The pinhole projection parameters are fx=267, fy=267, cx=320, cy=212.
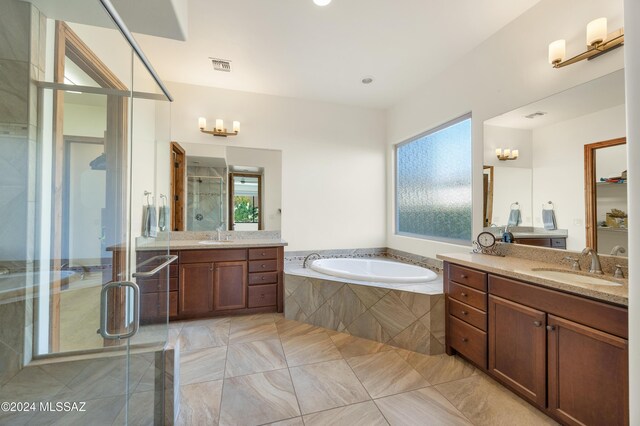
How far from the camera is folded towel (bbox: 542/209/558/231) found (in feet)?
6.64

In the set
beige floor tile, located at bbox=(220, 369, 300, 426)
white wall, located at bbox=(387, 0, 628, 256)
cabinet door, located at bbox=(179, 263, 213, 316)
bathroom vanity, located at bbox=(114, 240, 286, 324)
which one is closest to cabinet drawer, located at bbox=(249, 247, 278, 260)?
bathroom vanity, located at bbox=(114, 240, 286, 324)

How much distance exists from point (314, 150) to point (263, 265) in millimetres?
1748

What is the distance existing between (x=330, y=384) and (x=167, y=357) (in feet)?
3.55

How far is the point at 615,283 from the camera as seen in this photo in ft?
4.93

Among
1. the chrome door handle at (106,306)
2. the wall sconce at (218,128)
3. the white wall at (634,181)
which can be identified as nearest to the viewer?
the white wall at (634,181)

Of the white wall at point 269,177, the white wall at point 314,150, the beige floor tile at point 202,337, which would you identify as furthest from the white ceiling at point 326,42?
the beige floor tile at point 202,337

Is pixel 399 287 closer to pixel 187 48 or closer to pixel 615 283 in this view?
pixel 615 283

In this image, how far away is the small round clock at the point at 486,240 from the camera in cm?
241

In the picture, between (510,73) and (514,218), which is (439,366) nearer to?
(514,218)

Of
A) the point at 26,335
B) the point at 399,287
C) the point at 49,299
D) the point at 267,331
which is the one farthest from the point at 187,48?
the point at 399,287

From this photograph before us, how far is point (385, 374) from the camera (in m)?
2.01

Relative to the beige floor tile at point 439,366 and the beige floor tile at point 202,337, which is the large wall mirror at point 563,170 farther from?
the beige floor tile at point 202,337

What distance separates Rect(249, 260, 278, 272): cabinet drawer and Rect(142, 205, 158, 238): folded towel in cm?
105

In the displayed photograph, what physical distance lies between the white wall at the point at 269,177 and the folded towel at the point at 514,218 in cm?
257
